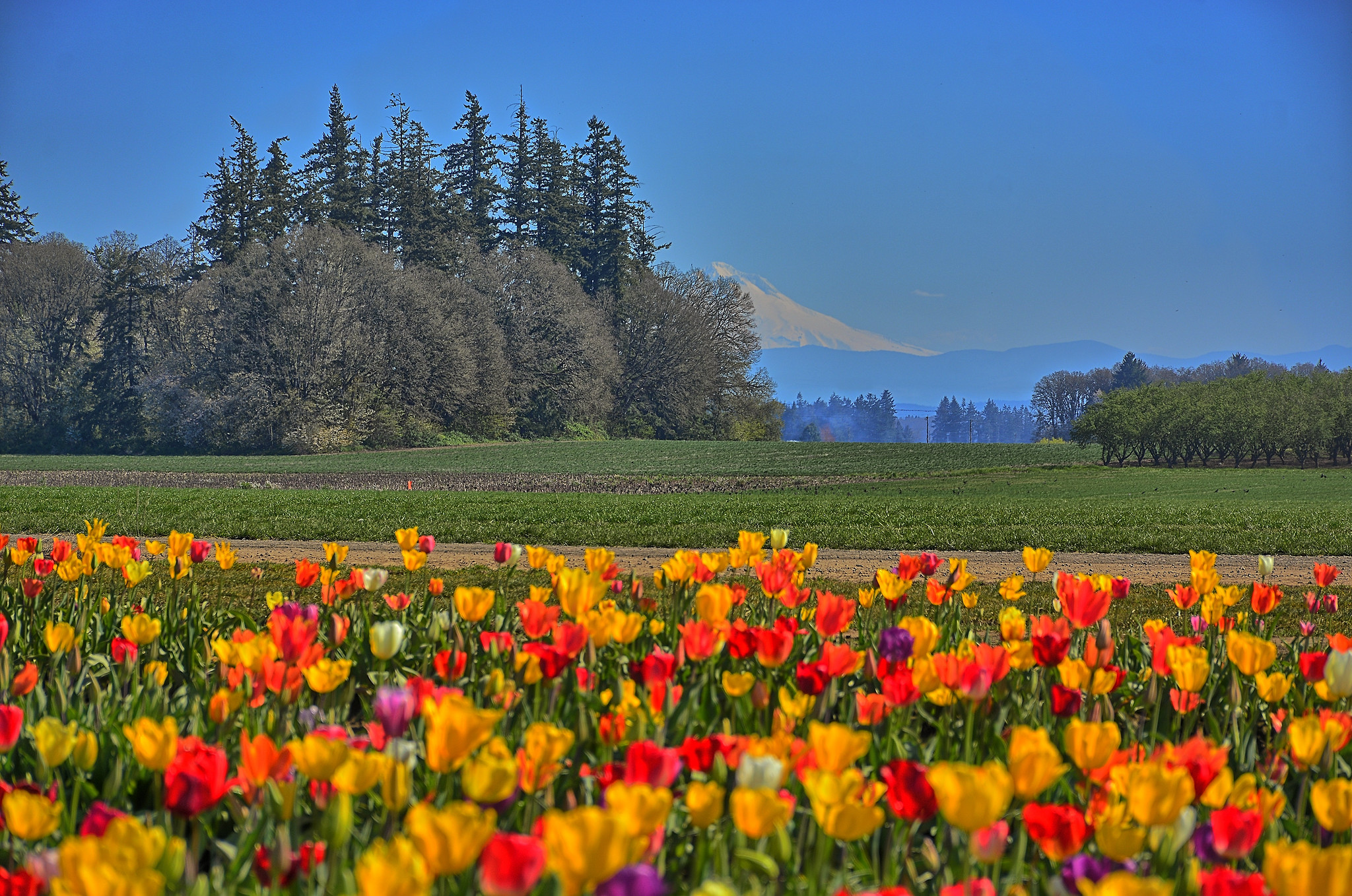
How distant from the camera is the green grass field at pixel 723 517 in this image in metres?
9.99

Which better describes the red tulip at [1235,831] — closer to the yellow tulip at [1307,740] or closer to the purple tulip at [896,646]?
the yellow tulip at [1307,740]

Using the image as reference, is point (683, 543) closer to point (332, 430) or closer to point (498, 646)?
point (498, 646)

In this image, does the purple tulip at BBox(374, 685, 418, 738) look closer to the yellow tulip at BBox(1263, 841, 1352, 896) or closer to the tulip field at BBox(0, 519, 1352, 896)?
the tulip field at BBox(0, 519, 1352, 896)

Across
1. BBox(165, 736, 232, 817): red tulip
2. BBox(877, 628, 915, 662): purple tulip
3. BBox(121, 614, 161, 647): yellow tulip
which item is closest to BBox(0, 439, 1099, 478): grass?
BBox(121, 614, 161, 647): yellow tulip

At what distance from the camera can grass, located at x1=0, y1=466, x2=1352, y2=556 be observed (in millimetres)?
9984

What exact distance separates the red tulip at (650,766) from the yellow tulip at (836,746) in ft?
0.82

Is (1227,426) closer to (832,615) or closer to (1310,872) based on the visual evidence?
(832,615)

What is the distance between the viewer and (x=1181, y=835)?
5.41 feet

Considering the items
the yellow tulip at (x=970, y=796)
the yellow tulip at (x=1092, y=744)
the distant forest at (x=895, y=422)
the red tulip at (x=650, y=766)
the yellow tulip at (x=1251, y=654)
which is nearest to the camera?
the yellow tulip at (x=970, y=796)

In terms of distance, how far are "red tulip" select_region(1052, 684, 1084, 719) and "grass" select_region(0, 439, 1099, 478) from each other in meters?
21.6

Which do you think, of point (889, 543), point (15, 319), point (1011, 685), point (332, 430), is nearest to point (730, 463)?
point (332, 430)

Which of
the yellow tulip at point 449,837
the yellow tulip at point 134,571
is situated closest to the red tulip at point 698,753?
the yellow tulip at point 449,837

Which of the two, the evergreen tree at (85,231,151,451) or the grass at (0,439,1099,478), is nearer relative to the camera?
the grass at (0,439,1099,478)

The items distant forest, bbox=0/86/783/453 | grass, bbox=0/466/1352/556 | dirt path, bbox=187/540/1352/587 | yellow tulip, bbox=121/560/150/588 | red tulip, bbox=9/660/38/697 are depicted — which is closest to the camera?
red tulip, bbox=9/660/38/697
